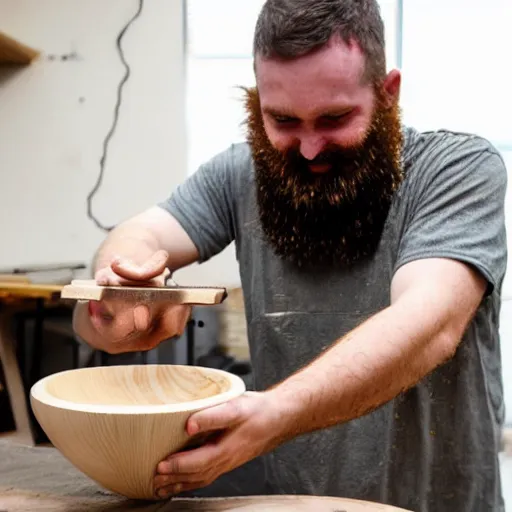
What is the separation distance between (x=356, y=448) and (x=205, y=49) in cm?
120

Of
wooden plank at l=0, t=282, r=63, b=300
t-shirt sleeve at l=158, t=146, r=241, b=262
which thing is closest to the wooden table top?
wooden plank at l=0, t=282, r=63, b=300

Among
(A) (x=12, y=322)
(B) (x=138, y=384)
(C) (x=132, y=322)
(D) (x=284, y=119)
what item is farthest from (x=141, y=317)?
(A) (x=12, y=322)

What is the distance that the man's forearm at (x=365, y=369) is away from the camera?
0.64 meters

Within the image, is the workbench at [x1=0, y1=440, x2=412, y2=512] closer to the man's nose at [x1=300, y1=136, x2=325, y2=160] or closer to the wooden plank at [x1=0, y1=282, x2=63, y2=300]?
the man's nose at [x1=300, y1=136, x2=325, y2=160]

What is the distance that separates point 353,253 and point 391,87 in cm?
26

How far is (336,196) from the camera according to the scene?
3.22 ft

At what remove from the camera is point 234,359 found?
1755 millimetres

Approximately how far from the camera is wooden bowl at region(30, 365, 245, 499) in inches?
21.8

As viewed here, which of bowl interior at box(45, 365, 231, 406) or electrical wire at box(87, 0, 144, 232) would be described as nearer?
bowl interior at box(45, 365, 231, 406)

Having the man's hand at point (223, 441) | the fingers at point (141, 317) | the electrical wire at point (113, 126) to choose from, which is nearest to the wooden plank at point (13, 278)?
the electrical wire at point (113, 126)

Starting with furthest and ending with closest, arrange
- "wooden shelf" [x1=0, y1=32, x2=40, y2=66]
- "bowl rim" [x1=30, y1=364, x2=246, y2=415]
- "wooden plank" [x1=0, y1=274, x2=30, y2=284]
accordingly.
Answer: "wooden plank" [x1=0, y1=274, x2=30, y2=284] < "wooden shelf" [x1=0, y1=32, x2=40, y2=66] < "bowl rim" [x1=30, y1=364, x2=246, y2=415]

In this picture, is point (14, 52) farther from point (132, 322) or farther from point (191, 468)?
point (191, 468)

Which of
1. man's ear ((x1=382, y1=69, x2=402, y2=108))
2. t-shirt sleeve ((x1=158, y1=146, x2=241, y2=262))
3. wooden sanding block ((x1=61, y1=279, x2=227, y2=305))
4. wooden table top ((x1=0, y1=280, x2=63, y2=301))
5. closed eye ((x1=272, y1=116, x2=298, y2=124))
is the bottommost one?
wooden table top ((x1=0, y1=280, x2=63, y2=301))

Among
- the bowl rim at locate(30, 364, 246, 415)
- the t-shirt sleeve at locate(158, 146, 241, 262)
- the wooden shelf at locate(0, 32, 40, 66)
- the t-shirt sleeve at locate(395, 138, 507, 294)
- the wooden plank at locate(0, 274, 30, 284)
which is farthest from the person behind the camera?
the wooden plank at locate(0, 274, 30, 284)
